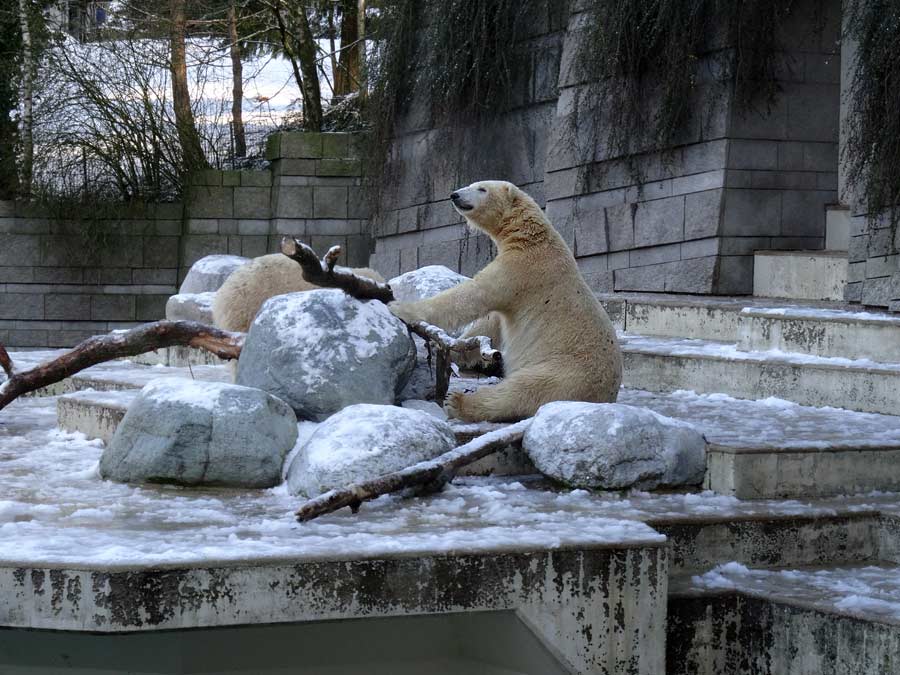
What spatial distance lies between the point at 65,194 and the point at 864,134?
7.84 m

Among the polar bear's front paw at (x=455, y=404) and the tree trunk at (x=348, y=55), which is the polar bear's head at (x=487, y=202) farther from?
the tree trunk at (x=348, y=55)

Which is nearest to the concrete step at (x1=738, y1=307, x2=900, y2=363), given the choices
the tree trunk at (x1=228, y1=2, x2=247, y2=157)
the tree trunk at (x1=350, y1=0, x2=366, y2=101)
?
the tree trunk at (x1=350, y1=0, x2=366, y2=101)

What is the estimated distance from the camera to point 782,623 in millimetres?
3234

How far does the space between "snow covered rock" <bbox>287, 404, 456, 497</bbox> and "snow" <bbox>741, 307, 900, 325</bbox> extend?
2.67m

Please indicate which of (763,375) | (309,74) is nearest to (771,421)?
(763,375)

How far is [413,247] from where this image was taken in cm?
1085

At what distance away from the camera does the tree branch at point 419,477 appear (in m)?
3.47

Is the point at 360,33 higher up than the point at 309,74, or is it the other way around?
the point at 360,33

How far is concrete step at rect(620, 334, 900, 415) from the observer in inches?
205

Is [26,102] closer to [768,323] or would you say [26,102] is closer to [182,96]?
[182,96]

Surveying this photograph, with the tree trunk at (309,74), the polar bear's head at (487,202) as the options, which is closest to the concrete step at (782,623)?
the polar bear's head at (487,202)

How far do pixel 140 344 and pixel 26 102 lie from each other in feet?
27.0

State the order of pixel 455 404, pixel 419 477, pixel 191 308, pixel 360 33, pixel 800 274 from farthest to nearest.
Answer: pixel 360 33 < pixel 191 308 < pixel 800 274 < pixel 455 404 < pixel 419 477

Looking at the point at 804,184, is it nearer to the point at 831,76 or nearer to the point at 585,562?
the point at 831,76
